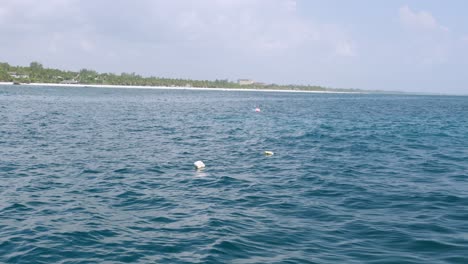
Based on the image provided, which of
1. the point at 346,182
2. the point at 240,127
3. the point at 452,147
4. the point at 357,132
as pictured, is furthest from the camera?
the point at 240,127

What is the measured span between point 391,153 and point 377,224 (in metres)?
17.3

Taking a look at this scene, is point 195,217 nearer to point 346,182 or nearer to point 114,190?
point 114,190

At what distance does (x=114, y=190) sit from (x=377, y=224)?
37.1 feet

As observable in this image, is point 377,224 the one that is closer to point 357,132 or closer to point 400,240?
point 400,240

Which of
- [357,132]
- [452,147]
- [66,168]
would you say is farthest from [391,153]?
[66,168]

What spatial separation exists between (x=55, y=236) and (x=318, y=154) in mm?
20282

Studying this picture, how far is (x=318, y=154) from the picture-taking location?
29188 mm

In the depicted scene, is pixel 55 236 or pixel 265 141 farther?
pixel 265 141

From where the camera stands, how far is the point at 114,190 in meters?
18.4

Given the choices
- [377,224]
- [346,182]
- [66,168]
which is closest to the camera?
[377,224]

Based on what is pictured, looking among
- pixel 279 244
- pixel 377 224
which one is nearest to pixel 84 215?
pixel 279 244

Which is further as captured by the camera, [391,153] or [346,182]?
[391,153]

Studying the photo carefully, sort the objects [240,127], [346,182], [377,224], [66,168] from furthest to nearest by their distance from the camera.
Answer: [240,127] < [66,168] < [346,182] < [377,224]

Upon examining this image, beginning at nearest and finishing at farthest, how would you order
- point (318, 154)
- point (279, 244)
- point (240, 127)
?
point (279, 244) < point (318, 154) < point (240, 127)
